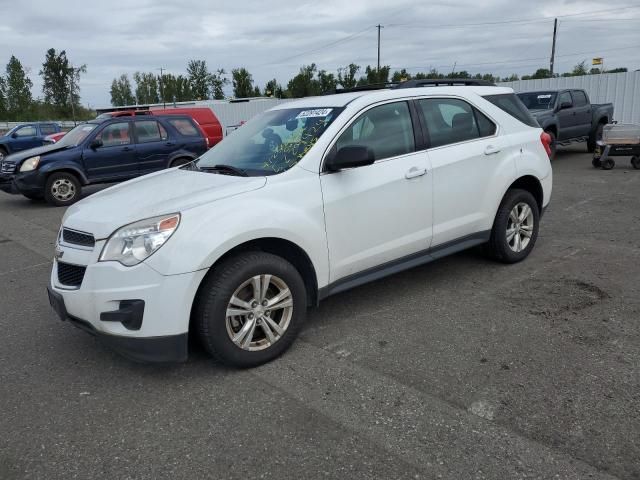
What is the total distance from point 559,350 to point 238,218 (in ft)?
7.54

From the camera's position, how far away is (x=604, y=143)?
467 inches

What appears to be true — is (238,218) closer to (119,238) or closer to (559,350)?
(119,238)

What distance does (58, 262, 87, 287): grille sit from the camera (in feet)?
10.8

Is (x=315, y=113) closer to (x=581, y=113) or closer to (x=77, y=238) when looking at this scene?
(x=77, y=238)

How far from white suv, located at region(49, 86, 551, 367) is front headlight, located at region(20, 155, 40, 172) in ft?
23.9

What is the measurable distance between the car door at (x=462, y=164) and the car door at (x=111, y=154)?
8157 millimetres

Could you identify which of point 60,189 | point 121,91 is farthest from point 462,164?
point 121,91

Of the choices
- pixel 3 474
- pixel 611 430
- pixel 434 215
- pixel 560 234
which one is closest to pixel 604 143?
pixel 560 234

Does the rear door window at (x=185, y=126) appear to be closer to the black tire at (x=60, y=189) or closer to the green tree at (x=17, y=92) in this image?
the black tire at (x=60, y=189)

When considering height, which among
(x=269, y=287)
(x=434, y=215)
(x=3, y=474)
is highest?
(x=434, y=215)

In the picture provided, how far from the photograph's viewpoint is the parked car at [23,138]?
1984 cm

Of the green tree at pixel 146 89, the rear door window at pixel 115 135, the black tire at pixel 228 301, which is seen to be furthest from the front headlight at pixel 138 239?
the green tree at pixel 146 89

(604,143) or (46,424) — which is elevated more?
(604,143)

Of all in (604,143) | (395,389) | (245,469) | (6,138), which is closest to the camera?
(245,469)
